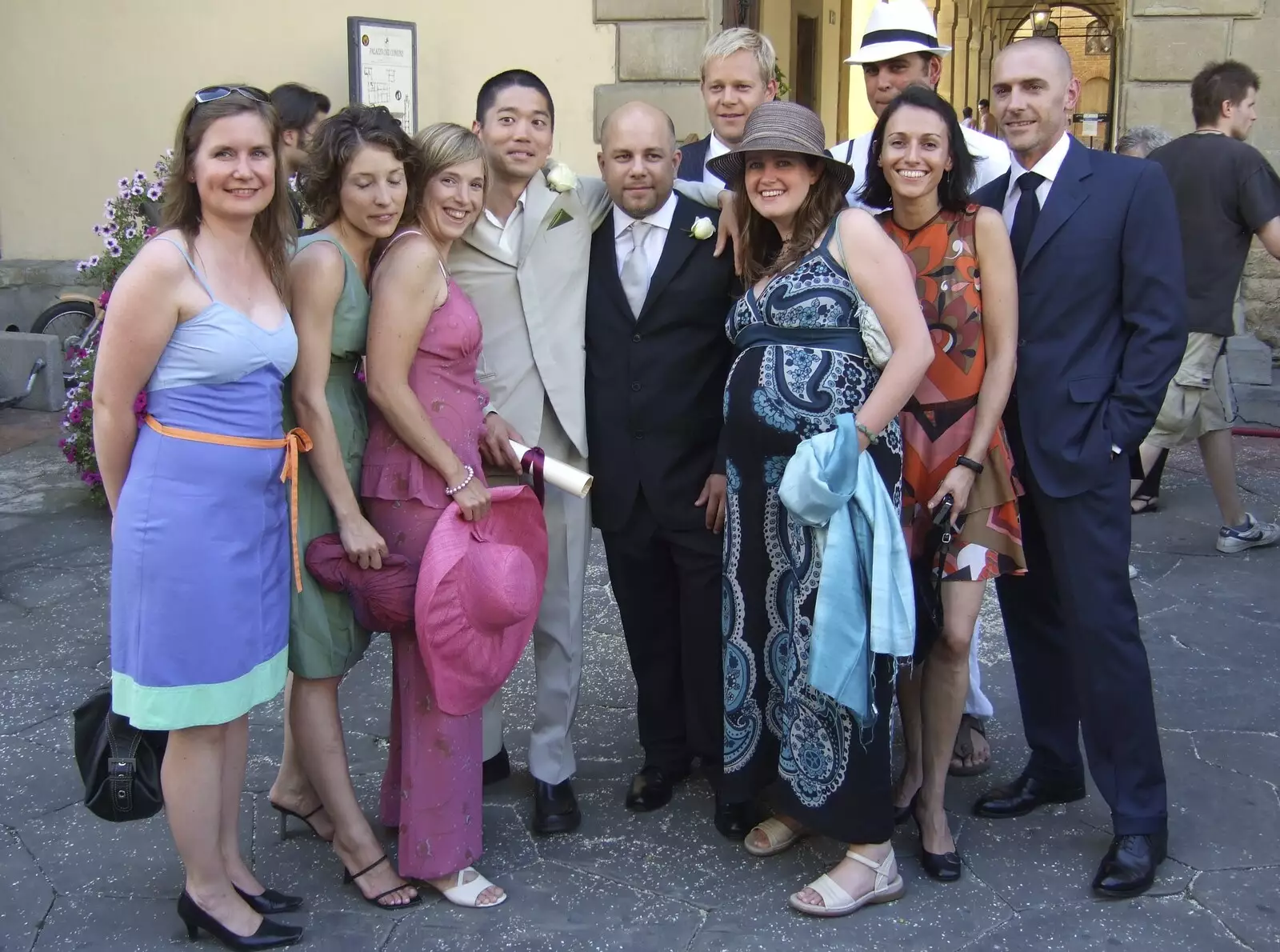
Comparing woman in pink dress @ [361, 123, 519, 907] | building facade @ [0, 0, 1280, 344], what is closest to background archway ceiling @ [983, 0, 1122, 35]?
building facade @ [0, 0, 1280, 344]

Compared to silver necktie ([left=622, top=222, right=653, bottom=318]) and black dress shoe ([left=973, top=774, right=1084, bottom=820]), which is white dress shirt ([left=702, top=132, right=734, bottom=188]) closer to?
silver necktie ([left=622, top=222, right=653, bottom=318])

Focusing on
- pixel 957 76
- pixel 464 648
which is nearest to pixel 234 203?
pixel 464 648

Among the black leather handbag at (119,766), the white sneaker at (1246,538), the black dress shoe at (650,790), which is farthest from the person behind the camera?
the white sneaker at (1246,538)

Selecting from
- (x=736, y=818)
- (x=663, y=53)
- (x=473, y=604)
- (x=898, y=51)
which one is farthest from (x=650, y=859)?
(x=663, y=53)

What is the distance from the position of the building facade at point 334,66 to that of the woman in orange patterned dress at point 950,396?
559cm

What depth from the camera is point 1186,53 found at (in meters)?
8.25

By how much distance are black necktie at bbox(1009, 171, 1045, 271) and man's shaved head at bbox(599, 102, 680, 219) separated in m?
0.90

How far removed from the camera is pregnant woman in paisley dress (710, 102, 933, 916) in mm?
2967

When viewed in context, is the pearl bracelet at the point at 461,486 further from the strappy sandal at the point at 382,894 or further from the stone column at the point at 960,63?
the stone column at the point at 960,63

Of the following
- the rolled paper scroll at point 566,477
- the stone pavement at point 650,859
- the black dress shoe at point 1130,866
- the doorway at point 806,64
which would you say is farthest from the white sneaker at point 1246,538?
the doorway at point 806,64

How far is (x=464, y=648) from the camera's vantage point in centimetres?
299

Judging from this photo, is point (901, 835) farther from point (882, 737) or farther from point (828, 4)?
point (828, 4)

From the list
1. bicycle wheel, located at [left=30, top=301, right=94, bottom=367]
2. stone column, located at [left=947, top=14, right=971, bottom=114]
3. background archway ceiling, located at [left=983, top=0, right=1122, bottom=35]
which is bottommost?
bicycle wheel, located at [left=30, top=301, right=94, bottom=367]

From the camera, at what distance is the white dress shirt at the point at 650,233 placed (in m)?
3.40
